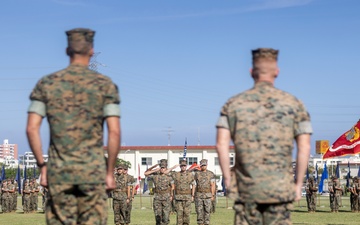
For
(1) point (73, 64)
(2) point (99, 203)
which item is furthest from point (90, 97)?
(2) point (99, 203)

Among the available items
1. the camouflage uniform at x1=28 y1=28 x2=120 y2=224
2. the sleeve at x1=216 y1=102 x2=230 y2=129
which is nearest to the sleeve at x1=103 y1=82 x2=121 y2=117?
the camouflage uniform at x1=28 y1=28 x2=120 y2=224

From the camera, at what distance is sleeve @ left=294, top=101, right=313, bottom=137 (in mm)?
7359

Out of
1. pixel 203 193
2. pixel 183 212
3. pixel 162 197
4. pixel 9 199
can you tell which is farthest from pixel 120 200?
pixel 9 199

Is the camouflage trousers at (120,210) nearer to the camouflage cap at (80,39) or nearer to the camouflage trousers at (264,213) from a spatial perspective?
the camouflage trousers at (264,213)

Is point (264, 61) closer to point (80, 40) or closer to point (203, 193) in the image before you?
point (80, 40)

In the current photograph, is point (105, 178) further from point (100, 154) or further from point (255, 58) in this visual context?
point (255, 58)

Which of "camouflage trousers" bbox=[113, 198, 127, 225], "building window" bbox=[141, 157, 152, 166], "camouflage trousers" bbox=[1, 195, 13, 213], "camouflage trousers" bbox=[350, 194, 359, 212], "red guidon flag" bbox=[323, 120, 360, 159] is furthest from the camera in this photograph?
"building window" bbox=[141, 157, 152, 166]

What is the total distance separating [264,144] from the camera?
23.8 feet

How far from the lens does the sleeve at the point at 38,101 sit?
7145mm

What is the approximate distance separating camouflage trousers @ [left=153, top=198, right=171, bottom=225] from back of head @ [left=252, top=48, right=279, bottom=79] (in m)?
16.5

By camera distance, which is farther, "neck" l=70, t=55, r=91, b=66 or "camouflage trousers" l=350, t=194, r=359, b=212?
"camouflage trousers" l=350, t=194, r=359, b=212

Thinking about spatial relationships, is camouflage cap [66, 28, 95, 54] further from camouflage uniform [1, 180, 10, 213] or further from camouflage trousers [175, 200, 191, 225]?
camouflage uniform [1, 180, 10, 213]

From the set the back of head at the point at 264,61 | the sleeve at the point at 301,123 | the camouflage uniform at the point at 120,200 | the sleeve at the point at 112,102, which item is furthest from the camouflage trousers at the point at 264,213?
the camouflage uniform at the point at 120,200

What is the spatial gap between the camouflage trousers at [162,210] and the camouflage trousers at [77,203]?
1660 centimetres
